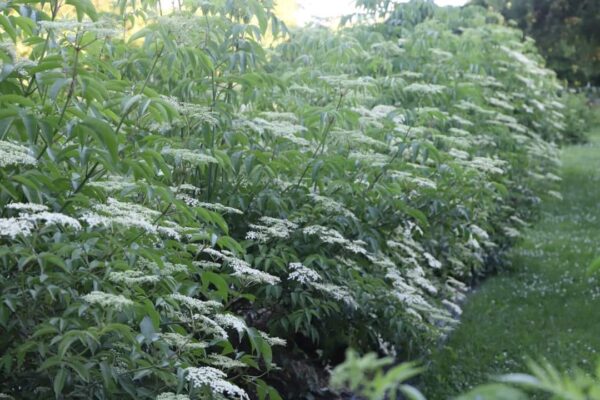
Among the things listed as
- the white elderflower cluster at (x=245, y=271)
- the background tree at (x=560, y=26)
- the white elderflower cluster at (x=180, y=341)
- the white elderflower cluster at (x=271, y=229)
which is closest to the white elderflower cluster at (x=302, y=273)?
the white elderflower cluster at (x=271, y=229)

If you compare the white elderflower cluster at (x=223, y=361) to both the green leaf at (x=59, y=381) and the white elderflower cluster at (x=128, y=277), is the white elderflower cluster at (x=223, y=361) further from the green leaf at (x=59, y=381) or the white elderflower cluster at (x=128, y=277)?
the green leaf at (x=59, y=381)

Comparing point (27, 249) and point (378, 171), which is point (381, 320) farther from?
point (27, 249)

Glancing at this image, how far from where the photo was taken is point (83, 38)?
3248mm

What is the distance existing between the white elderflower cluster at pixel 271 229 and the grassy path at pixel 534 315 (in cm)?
146

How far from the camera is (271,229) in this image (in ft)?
12.6

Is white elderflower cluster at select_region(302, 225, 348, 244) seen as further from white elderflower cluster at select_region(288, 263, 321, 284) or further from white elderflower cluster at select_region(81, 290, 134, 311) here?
white elderflower cluster at select_region(81, 290, 134, 311)

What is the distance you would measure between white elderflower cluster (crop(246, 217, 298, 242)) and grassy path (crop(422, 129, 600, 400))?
1465 millimetres

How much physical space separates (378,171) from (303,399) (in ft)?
4.64

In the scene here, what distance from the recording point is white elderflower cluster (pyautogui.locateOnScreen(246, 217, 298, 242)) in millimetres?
3891

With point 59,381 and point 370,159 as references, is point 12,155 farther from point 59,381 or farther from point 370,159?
point 370,159

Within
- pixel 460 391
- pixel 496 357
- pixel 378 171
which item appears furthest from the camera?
pixel 496 357

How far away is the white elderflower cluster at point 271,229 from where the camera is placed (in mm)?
3891

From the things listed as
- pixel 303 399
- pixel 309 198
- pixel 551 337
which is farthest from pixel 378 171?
pixel 551 337

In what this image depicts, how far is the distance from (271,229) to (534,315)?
4.17 m
